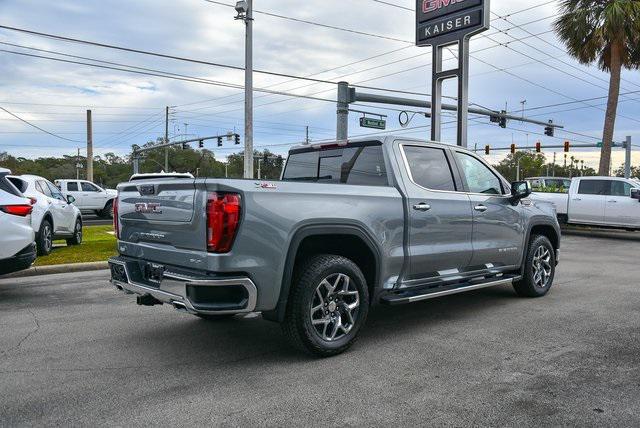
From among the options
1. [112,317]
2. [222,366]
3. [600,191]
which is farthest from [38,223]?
[600,191]

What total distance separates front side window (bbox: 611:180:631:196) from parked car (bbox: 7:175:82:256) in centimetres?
1465

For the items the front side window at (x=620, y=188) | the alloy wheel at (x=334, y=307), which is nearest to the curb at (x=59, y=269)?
the alloy wheel at (x=334, y=307)

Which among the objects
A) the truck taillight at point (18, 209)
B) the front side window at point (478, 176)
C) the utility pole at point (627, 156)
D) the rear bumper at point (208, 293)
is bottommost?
the rear bumper at point (208, 293)

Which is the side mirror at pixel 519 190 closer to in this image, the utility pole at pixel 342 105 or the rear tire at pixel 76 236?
the rear tire at pixel 76 236

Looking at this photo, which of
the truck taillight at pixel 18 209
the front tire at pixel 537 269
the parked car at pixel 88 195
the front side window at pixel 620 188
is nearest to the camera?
the truck taillight at pixel 18 209

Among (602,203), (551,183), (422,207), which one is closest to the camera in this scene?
(422,207)

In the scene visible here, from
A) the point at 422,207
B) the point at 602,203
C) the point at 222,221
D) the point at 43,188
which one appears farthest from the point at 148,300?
the point at 602,203

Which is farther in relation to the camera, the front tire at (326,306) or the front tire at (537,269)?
the front tire at (537,269)

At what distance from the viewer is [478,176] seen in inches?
243

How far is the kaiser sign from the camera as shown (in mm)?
13396

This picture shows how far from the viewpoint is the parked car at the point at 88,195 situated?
23578mm

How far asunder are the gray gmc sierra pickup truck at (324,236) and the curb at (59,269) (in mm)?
4800

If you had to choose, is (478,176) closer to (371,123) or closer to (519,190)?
(519,190)

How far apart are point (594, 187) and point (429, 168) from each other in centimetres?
1285
